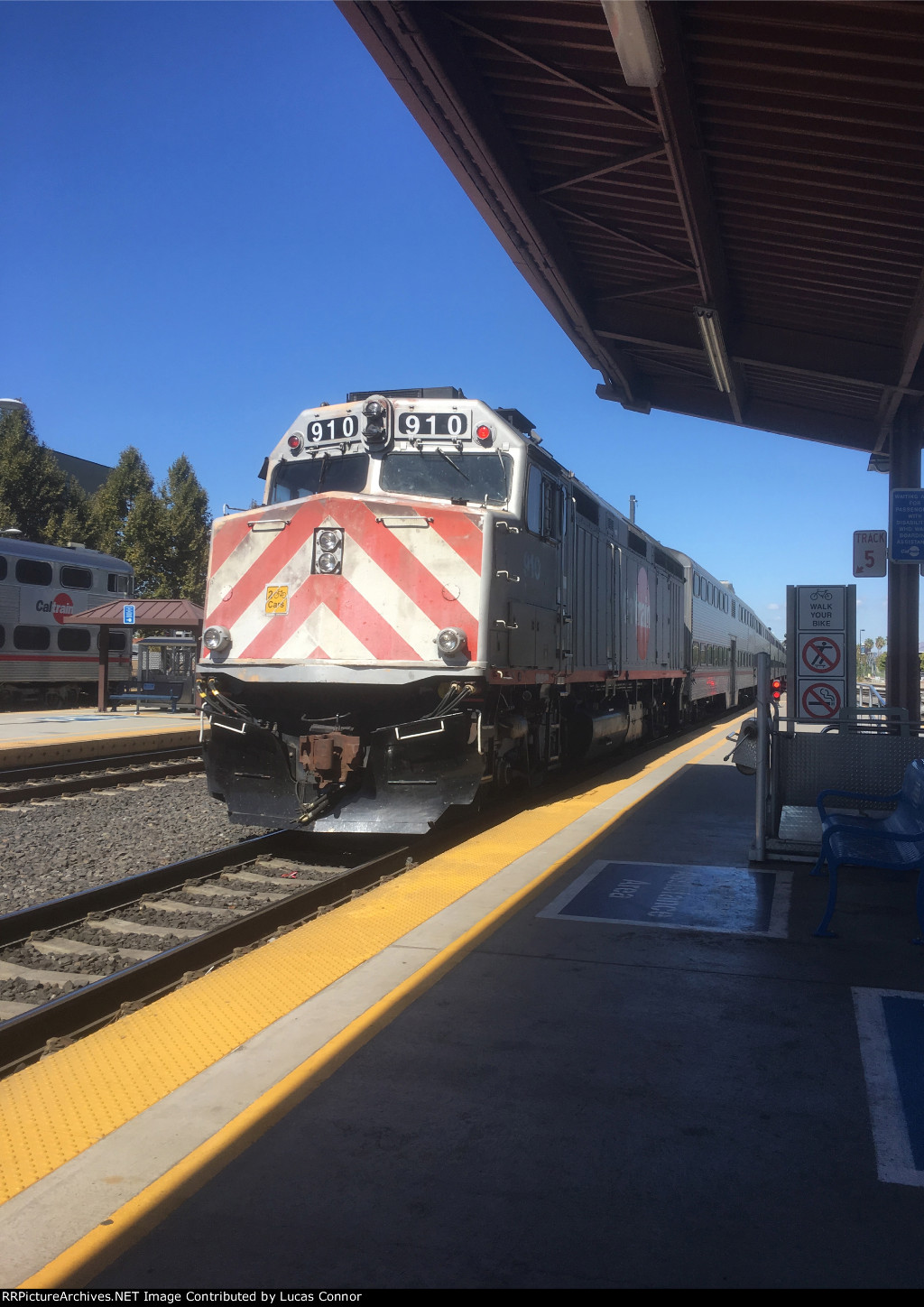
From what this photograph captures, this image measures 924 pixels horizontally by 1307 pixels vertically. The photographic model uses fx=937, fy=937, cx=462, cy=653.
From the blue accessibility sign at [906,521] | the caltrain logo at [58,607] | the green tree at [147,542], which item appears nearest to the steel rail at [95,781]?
the blue accessibility sign at [906,521]

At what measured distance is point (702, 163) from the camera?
626cm

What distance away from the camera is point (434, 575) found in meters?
6.95

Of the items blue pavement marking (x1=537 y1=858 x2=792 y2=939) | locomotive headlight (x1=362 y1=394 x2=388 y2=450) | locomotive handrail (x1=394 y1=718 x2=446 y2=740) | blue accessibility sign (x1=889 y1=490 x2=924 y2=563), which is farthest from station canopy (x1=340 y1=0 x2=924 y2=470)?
blue pavement marking (x1=537 y1=858 x2=792 y2=939)

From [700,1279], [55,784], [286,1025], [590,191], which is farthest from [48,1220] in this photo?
[55,784]

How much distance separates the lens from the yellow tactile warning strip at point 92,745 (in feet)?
40.7

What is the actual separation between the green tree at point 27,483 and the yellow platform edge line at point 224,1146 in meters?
38.4

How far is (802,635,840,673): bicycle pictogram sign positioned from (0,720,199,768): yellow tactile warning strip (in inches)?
383

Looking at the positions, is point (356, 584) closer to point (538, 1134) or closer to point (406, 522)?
point (406, 522)

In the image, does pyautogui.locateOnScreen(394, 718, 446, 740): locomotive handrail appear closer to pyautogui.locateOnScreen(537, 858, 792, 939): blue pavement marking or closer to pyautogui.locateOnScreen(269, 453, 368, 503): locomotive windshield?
pyautogui.locateOnScreen(537, 858, 792, 939): blue pavement marking

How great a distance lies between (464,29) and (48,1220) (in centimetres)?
623

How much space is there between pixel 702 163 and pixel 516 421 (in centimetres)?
255

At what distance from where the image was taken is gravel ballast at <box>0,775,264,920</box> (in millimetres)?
6816

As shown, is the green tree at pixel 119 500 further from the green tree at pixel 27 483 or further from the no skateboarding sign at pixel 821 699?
the no skateboarding sign at pixel 821 699

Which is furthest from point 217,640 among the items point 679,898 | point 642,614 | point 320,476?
point 642,614
